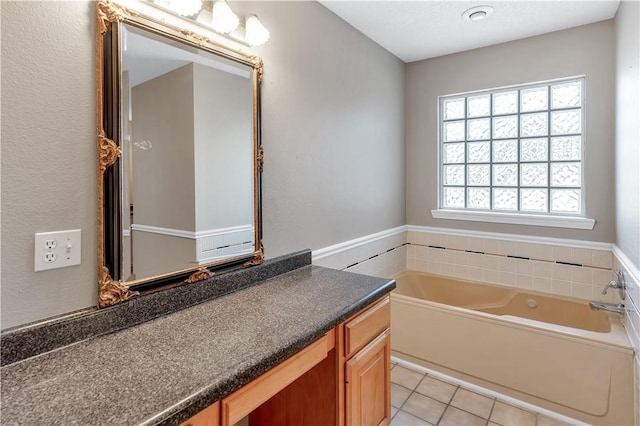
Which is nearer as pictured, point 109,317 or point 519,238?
point 109,317

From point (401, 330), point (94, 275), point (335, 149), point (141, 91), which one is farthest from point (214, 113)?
point (401, 330)

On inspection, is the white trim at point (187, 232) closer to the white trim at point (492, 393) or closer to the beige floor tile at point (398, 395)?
the beige floor tile at point (398, 395)

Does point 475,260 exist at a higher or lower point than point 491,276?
higher

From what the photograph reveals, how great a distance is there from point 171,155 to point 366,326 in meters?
1.12

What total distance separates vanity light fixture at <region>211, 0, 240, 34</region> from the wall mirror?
84 millimetres

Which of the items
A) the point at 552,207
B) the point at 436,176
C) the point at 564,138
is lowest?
the point at 552,207


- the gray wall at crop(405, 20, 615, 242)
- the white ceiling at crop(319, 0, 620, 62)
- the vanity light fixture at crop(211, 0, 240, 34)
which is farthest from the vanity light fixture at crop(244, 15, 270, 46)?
the gray wall at crop(405, 20, 615, 242)

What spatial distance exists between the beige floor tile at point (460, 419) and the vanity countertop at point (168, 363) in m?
1.10

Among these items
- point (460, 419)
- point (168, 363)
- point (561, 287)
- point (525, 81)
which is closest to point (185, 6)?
point (168, 363)

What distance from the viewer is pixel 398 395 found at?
2213mm

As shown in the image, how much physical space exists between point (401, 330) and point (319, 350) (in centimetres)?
154

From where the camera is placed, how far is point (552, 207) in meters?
2.85

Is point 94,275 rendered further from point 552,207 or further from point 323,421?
point 552,207

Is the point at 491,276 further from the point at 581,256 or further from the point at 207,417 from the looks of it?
the point at 207,417
